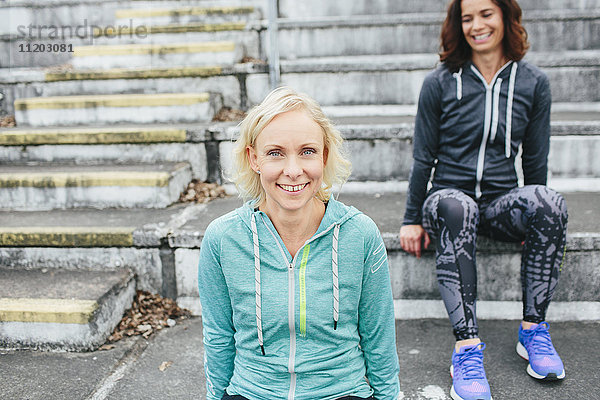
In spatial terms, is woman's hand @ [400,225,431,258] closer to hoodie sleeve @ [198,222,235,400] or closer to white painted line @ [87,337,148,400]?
hoodie sleeve @ [198,222,235,400]

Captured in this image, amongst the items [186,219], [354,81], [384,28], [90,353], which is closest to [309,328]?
[90,353]

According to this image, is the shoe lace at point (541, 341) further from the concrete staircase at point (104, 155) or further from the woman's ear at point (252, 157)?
the concrete staircase at point (104, 155)

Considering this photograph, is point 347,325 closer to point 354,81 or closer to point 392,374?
point 392,374

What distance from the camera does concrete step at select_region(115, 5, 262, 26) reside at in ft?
14.0

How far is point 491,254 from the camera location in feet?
7.23

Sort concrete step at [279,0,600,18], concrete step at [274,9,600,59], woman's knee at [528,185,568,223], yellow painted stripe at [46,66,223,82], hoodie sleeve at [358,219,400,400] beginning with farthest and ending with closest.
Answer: concrete step at [279,0,600,18] → concrete step at [274,9,600,59] → yellow painted stripe at [46,66,223,82] → woman's knee at [528,185,568,223] → hoodie sleeve at [358,219,400,400]

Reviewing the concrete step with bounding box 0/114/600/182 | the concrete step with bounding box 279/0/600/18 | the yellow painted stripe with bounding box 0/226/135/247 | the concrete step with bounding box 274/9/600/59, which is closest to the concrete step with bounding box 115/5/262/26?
the concrete step with bounding box 279/0/600/18

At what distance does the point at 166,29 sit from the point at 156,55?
352 millimetres

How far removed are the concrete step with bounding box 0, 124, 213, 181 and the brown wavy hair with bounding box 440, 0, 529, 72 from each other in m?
1.44

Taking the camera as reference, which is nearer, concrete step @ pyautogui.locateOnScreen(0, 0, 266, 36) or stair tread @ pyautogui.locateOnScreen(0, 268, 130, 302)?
stair tread @ pyautogui.locateOnScreen(0, 268, 130, 302)

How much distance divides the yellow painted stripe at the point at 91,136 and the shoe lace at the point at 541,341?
2.06 metres

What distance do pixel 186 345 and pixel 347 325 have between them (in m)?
1.01

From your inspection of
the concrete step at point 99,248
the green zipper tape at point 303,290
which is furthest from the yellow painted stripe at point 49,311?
the green zipper tape at point 303,290

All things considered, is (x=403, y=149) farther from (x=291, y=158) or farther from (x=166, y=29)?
(x=166, y=29)
